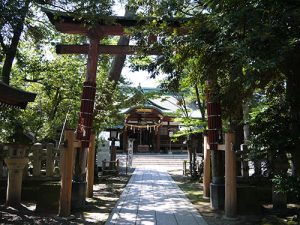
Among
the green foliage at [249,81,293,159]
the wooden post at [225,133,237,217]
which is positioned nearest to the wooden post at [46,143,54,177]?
the wooden post at [225,133,237,217]

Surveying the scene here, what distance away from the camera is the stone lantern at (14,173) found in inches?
335

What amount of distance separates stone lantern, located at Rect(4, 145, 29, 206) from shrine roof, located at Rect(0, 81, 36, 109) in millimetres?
1873

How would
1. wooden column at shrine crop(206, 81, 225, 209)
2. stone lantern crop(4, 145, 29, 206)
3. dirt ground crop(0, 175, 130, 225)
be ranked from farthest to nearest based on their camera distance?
wooden column at shrine crop(206, 81, 225, 209) → stone lantern crop(4, 145, 29, 206) → dirt ground crop(0, 175, 130, 225)

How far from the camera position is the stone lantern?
8.52 metres

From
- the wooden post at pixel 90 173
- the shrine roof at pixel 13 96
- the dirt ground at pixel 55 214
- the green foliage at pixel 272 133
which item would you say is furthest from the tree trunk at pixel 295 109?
the wooden post at pixel 90 173

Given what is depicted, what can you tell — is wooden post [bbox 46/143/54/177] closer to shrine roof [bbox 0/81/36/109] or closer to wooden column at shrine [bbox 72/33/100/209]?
wooden column at shrine [bbox 72/33/100/209]

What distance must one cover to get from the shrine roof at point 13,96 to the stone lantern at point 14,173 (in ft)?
6.14

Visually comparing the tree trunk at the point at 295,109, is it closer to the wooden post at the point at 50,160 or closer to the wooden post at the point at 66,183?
the wooden post at the point at 66,183

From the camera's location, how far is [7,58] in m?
10.5

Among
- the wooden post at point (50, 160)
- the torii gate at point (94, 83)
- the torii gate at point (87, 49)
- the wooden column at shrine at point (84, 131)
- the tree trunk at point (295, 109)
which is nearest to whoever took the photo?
the tree trunk at point (295, 109)

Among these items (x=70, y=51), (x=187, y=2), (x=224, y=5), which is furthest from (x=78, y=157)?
(x=224, y=5)

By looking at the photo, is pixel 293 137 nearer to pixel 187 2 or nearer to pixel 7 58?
pixel 187 2

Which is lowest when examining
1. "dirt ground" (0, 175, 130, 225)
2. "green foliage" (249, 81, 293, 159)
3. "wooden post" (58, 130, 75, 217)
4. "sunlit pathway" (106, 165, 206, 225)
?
"dirt ground" (0, 175, 130, 225)

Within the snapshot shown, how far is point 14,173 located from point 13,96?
299 centimetres
